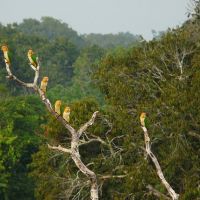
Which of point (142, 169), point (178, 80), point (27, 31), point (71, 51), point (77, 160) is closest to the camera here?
point (77, 160)

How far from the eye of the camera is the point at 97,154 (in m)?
23.6

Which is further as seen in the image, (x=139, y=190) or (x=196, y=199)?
(x=139, y=190)

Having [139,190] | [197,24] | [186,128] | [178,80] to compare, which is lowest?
[139,190]

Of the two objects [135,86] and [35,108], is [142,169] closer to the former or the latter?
[135,86]

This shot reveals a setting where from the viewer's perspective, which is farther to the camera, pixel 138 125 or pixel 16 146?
pixel 16 146

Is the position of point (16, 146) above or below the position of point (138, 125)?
below

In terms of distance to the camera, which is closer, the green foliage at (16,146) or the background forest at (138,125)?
the background forest at (138,125)

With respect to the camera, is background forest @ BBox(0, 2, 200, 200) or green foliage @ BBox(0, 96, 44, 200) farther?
green foliage @ BBox(0, 96, 44, 200)

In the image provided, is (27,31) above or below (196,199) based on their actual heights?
above

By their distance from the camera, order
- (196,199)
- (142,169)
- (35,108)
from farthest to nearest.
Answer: (35,108) → (142,169) → (196,199)

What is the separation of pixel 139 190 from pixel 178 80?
4.05m

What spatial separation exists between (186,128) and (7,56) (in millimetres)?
→ 9452

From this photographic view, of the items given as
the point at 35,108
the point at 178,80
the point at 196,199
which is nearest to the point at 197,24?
the point at 178,80

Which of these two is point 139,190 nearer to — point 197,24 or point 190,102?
point 190,102
